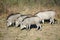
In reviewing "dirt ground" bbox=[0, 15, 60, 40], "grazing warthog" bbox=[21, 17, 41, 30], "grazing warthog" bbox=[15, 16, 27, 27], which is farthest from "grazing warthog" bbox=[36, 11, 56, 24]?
"grazing warthog" bbox=[15, 16, 27, 27]

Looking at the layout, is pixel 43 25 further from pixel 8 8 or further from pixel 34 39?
pixel 8 8

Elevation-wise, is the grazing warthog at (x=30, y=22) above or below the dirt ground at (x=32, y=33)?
above

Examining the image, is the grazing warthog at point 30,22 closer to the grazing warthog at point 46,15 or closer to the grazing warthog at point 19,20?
the grazing warthog at point 19,20

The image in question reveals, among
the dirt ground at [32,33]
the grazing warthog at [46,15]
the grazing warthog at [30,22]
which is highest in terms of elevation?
the grazing warthog at [46,15]

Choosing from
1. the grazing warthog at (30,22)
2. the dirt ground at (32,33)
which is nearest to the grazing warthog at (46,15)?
the dirt ground at (32,33)

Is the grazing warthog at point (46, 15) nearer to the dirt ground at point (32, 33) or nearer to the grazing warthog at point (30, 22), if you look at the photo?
the dirt ground at point (32, 33)

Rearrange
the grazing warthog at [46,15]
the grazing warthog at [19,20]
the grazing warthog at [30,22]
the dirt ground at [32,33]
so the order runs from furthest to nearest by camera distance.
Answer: the grazing warthog at [46,15]
the grazing warthog at [19,20]
the grazing warthog at [30,22]
the dirt ground at [32,33]

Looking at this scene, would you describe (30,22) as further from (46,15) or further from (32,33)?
(46,15)

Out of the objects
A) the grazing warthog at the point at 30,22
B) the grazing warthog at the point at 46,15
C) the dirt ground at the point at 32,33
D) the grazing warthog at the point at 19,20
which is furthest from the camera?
the grazing warthog at the point at 46,15

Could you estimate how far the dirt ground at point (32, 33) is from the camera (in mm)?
8668

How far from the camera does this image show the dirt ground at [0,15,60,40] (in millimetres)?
8668

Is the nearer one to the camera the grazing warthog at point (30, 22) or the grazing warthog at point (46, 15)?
the grazing warthog at point (30, 22)

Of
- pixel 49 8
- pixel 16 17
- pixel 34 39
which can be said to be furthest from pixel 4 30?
pixel 49 8

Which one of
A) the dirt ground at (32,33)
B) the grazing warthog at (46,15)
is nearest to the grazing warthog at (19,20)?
the dirt ground at (32,33)
